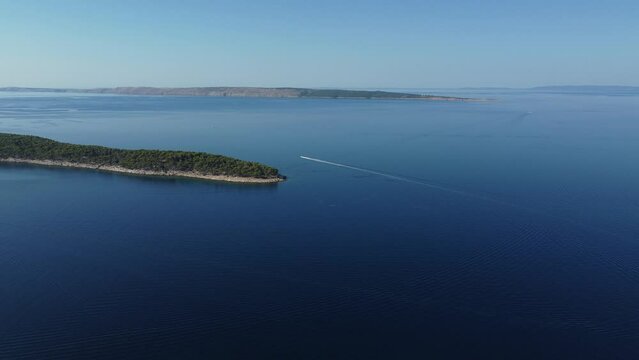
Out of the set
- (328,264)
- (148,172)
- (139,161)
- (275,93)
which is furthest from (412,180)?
(275,93)

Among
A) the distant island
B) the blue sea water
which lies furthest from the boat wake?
the distant island

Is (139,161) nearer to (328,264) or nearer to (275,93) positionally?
(328,264)

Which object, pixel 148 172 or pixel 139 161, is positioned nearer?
pixel 148 172

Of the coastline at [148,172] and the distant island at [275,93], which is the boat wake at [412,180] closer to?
the coastline at [148,172]

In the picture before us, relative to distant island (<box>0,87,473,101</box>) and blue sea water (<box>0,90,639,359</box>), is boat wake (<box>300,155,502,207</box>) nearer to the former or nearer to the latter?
blue sea water (<box>0,90,639,359</box>)

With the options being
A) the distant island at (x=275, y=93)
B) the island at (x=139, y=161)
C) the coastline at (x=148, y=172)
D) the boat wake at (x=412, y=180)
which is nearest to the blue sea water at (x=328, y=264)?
the boat wake at (x=412, y=180)
